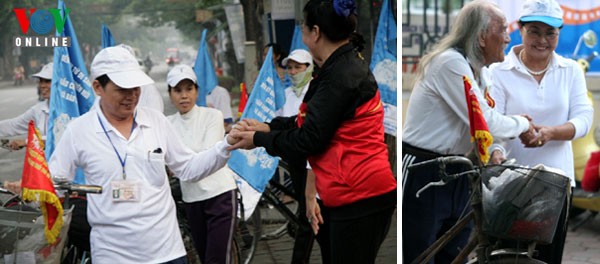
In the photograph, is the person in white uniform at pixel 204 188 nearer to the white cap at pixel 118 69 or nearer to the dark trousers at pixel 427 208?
the dark trousers at pixel 427 208

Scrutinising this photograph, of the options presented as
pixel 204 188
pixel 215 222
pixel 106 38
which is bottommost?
pixel 215 222

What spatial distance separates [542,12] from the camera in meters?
4.45

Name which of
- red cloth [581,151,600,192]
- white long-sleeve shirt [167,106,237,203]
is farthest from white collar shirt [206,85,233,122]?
red cloth [581,151,600,192]

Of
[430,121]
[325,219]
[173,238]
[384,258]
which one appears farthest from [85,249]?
[384,258]

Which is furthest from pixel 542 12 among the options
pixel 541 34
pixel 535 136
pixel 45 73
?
pixel 45 73

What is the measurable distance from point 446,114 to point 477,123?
0.24 m

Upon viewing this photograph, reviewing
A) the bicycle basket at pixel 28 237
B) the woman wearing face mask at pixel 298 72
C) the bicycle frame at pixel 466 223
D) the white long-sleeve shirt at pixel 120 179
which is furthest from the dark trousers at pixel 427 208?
the woman wearing face mask at pixel 298 72

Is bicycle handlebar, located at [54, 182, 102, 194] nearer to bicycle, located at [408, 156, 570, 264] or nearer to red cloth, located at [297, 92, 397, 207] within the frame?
red cloth, located at [297, 92, 397, 207]

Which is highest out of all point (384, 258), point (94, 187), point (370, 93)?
point (370, 93)

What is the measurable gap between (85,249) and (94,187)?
3.76 ft

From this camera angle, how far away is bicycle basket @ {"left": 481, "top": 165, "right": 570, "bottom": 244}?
13.2 feet

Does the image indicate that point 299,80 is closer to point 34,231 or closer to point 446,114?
point 446,114

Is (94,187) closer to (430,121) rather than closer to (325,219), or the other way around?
(325,219)

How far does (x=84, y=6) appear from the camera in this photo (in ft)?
17.9
